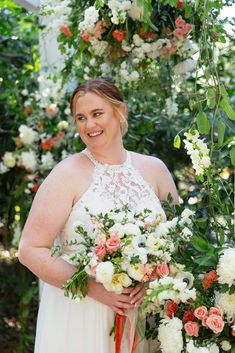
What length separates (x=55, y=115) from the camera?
14.2ft

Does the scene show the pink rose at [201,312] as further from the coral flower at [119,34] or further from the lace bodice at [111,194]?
the coral flower at [119,34]

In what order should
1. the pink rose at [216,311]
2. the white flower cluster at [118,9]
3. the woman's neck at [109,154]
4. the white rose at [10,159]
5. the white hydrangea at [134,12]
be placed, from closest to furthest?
1. the pink rose at [216,311]
2. the woman's neck at [109,154]
3. the white flower cluster at [118,9]
4. the white hydrangea at [134,12]
5. the white rose at [10,159]

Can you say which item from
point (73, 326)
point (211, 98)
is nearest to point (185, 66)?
point (211, 98)

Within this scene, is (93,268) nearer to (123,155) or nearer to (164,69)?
(123,155)

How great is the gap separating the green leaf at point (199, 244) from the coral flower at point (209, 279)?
0.08 metres

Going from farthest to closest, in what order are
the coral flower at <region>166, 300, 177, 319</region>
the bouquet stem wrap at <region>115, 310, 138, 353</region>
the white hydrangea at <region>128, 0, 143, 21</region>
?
1. the white hydrangea at <region>128, 0, 143, 21</region>
2. the bouquet stem wrap at <region>115, 310, 138, 353</region>
3. the coral flower at <region>166, 300, 177, 319</region>

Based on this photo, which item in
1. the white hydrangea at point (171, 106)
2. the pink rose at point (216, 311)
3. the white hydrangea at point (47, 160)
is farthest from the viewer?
the white hydrangea at point (47, 160)

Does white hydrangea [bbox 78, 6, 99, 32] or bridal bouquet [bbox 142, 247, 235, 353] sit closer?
bridal bouquet [bbox 142, 247, 235, 353]

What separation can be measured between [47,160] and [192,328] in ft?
7.05

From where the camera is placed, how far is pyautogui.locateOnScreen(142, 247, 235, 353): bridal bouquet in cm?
221

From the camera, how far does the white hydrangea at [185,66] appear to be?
3.27m

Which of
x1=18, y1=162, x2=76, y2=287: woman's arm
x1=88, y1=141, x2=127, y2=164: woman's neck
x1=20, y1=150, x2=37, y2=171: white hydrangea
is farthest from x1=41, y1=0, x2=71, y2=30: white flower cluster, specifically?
x1=20, y1=150, x2=37, y2=171: white hydrangea

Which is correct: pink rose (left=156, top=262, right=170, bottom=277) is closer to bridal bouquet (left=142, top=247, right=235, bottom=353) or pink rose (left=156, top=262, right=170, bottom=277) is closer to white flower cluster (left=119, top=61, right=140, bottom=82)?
bridal bouquet (left=142, top=247, right=235, bottom=353)

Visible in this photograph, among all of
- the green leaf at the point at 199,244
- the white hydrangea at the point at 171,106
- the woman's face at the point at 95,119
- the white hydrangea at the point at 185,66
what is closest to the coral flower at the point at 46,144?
the white hydrangea at the point at 171,106
